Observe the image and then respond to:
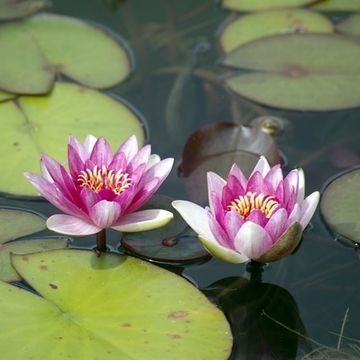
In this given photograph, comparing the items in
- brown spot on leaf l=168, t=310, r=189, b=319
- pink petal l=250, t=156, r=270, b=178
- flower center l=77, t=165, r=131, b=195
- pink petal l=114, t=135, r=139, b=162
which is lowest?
brown spot on leaf l=168, t=310, r=189, b=319

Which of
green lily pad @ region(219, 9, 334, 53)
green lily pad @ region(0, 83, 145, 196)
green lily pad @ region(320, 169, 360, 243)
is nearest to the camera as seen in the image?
green lily pad @ region(320, 169, 360, 243)

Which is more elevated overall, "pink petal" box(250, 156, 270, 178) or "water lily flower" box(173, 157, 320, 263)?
"pink petal" box(250, 156, 270, 178)

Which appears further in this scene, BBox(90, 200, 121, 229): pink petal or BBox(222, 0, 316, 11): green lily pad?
BBox(222, 0, 316, 11): green lily pad

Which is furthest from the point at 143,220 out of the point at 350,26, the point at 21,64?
the point at 350,26

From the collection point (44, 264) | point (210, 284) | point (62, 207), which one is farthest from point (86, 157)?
point (210, 284)

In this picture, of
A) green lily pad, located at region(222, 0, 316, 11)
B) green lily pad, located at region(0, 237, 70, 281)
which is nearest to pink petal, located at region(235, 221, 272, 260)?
green lily pad, located at region(0, 237, 70, 281)

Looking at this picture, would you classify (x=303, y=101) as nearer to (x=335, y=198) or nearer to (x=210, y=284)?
(x=335, y=198)

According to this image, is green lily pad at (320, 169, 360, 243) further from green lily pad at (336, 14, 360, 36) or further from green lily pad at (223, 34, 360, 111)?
green lily pad at (336, 14, 360, 36)
